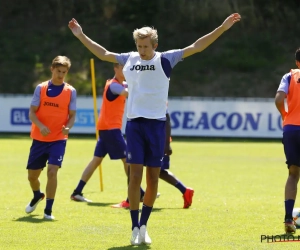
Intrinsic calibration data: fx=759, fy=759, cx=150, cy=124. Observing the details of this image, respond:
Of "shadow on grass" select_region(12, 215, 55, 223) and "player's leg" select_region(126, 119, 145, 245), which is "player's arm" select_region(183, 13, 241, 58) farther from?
"shadow on grass" select_region(12, 215, 55, 223)

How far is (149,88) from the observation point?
748 cm

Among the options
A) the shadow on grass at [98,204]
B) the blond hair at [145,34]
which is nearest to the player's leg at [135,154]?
the blond hair at [145,34]

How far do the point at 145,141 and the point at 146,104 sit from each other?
14.8 inches

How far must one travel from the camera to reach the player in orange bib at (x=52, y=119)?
363 inches

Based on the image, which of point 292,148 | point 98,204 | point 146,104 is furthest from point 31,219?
point 292,148

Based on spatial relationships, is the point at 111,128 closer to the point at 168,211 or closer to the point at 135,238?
the point at 168,211

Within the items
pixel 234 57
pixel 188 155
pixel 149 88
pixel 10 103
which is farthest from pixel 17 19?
pixel 149 88

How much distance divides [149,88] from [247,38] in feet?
112

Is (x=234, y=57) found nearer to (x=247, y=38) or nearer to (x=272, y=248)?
(x=247, y=38)

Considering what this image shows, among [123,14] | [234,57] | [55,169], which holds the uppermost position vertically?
[123,14]

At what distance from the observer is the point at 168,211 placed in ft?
33.0

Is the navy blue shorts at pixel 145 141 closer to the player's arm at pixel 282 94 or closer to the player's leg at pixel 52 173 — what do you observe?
the player's arm at pixel 282 94

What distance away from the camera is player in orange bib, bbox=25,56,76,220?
922 centimetres

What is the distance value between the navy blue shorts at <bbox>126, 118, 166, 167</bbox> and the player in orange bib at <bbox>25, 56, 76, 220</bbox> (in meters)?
1.83
